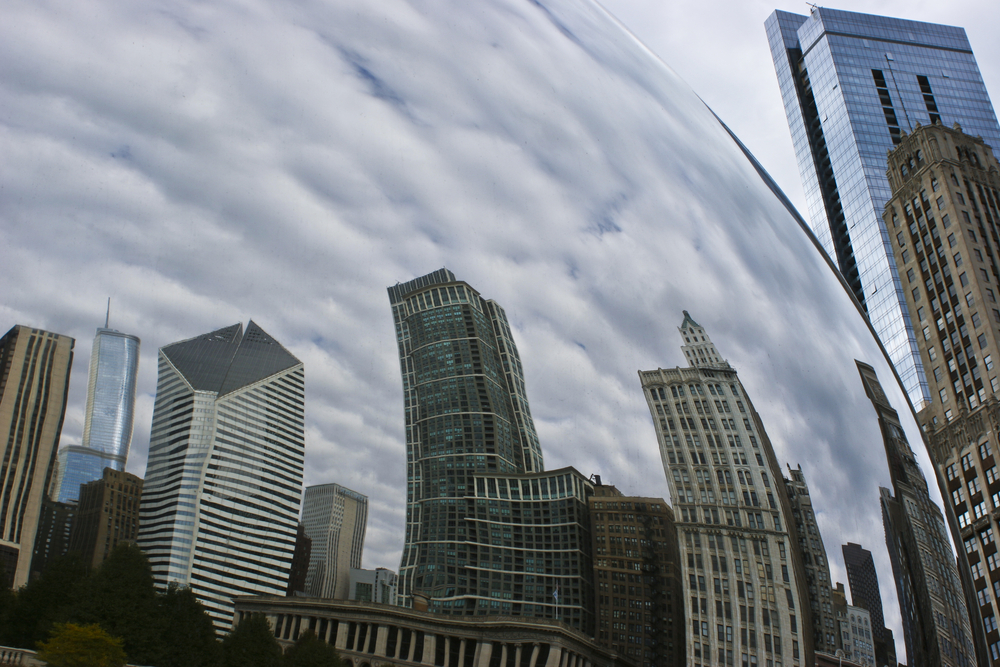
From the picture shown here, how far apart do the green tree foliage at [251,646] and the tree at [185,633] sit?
34 mm

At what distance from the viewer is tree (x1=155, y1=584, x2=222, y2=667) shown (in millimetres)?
1977

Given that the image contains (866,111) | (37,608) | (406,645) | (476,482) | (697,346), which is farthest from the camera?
(866,111)

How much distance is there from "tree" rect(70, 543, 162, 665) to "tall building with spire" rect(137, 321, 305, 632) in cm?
8

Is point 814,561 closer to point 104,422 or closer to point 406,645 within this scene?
point 406,645

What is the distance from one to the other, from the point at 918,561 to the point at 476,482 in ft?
6.85

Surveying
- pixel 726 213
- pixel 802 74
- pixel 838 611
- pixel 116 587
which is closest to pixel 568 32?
pixel 726 213

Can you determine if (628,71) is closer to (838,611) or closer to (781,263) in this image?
(781,263)

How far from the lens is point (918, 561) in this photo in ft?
10.7

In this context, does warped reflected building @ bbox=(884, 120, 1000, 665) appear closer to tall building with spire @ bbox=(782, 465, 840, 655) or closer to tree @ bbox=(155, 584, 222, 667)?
tall building with spire @ bbox=(782, 465, 840, 655)

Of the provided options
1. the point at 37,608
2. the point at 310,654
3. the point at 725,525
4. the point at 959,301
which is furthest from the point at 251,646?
the point at 959,301

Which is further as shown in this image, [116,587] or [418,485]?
[418,485]

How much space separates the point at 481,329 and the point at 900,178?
3247 inches

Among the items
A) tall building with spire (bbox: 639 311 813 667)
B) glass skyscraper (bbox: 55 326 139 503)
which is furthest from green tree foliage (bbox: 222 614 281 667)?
tall building with spire (bbox: 639 311 813 667)

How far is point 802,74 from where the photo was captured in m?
140
